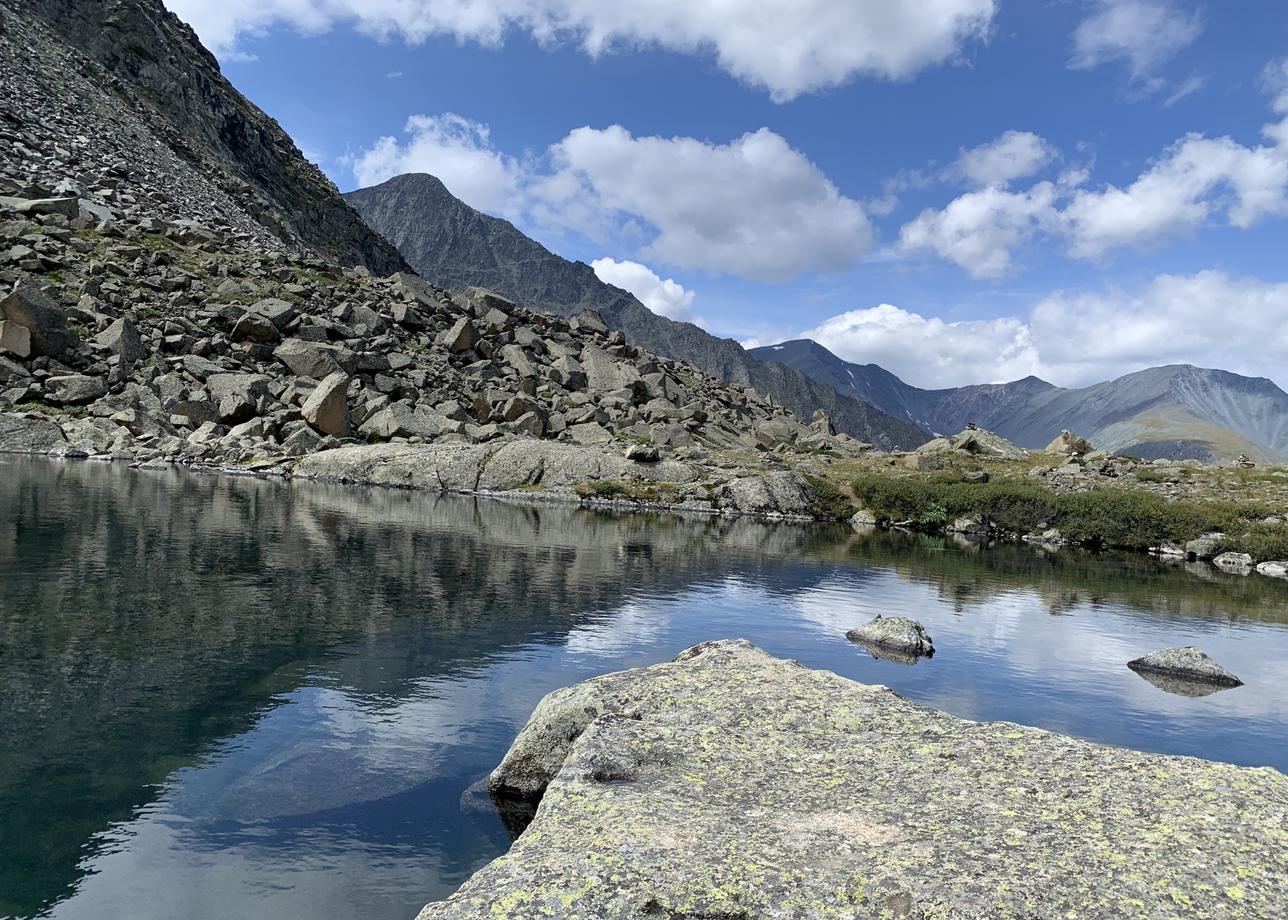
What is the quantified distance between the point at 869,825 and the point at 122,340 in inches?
3859

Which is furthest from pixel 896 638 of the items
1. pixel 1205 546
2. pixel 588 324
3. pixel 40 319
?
pixel 588 324

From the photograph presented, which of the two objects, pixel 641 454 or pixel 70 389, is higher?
pixel 70 389

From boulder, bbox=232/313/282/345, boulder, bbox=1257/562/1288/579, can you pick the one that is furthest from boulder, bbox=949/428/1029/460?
boulder, bbox=232/313/282/345

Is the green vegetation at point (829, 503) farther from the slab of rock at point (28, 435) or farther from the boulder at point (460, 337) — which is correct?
the slab of rock at point (28, 435)

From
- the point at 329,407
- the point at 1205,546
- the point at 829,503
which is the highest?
the point at 329,407

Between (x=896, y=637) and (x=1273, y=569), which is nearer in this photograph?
(x=896, y=637)

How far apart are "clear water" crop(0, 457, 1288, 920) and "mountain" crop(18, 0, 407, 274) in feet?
325

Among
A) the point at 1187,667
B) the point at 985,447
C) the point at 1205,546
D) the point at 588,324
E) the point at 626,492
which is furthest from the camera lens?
the point at 588,324

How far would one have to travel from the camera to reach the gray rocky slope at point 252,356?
273ft

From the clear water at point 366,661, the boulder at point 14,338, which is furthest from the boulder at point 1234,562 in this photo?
the boulder at point 14,338

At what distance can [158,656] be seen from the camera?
2195cm

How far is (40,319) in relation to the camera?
8250cm

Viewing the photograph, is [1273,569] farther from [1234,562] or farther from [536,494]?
[536,494]

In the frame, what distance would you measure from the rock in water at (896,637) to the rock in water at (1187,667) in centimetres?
717
